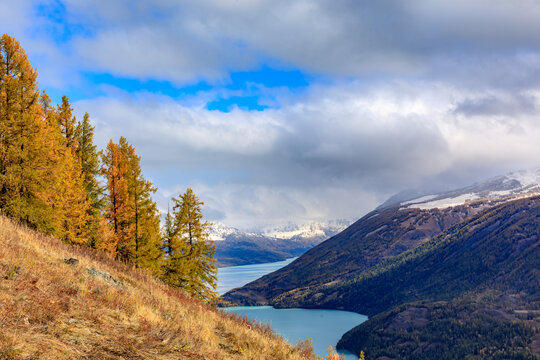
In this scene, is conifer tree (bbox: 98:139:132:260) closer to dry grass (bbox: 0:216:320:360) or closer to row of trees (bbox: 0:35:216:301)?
row of trees (bbox: 0:35:216:301)

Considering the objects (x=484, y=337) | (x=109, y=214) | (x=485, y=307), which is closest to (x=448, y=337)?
(x=484, y=337)

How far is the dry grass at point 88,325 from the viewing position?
627 centimetres

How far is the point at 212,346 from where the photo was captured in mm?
8750

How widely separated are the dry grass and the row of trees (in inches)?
446

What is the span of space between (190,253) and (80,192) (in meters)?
16.2

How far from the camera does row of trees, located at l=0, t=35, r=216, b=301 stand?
21.7m

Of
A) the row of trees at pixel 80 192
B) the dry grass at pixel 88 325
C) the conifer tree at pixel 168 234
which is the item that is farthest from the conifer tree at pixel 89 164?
the dry grass at pixel 88 325

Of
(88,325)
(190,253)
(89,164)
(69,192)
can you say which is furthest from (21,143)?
(190,253)

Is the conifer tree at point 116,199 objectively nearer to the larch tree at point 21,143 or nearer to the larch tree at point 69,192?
the larch tree at point 69,192

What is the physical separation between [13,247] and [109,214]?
21329 mm

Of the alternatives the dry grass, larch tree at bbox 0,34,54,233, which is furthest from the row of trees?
the dry grass

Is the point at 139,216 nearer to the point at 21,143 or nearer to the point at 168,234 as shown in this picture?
the point at 168,234

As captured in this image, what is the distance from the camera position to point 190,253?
1603 inches

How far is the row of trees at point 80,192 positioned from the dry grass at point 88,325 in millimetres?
11327
